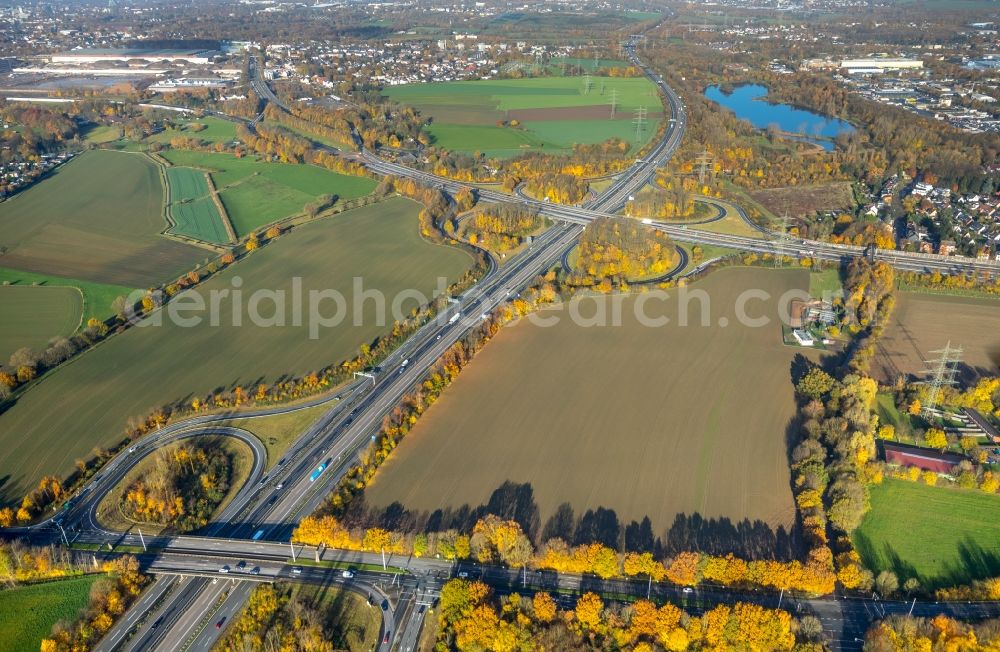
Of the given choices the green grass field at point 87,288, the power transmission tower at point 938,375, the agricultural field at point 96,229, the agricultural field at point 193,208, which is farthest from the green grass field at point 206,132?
the power transmission tower at point 938,375

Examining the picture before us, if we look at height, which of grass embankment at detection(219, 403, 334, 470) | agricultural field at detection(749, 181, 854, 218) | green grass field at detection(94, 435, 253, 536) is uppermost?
agricultural field at detection(749, 181, 854, 218)

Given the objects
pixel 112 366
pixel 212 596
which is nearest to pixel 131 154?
pixel 112 366

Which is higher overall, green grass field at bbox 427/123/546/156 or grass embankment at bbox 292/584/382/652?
green grass field at bbox 427/123/546/156

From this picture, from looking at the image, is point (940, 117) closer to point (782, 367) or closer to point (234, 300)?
point (782, 367)

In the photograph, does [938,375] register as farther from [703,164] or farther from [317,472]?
[703,164]

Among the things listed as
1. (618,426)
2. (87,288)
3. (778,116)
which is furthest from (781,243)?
(87,288)

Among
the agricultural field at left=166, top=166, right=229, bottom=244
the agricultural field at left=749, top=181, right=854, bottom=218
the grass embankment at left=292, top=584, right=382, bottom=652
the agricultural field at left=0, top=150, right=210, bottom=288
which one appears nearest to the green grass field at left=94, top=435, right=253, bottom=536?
the grass embankment at left=292, top=584, right=382, bottom=652

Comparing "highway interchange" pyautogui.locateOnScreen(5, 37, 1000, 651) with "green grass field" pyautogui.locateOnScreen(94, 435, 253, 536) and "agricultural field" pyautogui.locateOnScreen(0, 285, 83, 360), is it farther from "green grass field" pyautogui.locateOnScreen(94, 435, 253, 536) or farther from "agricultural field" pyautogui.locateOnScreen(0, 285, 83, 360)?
"agricultural field" pyautogui.locateOnScreen(0, 285, 83, 360)

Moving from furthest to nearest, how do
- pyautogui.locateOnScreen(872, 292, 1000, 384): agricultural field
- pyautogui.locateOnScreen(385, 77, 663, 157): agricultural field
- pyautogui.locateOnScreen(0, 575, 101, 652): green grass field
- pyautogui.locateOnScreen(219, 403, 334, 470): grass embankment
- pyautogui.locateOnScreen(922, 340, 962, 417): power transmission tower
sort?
1. pyautogui.locateOnScreen(385, 77, 663, 157): agricultural field
2. pyautogui.locateOnScreen(872, 292, 1000, 384): agricultural field
3. pyautogui.locateOnScreen(922, 340, 962, 417): power transmission tower
4. pyautogui.locateOnScreen(219, 403, 334, 470): grass embankment
5. pyautogui.locateOnScreen(0, 575, 101, 652): green grass field
